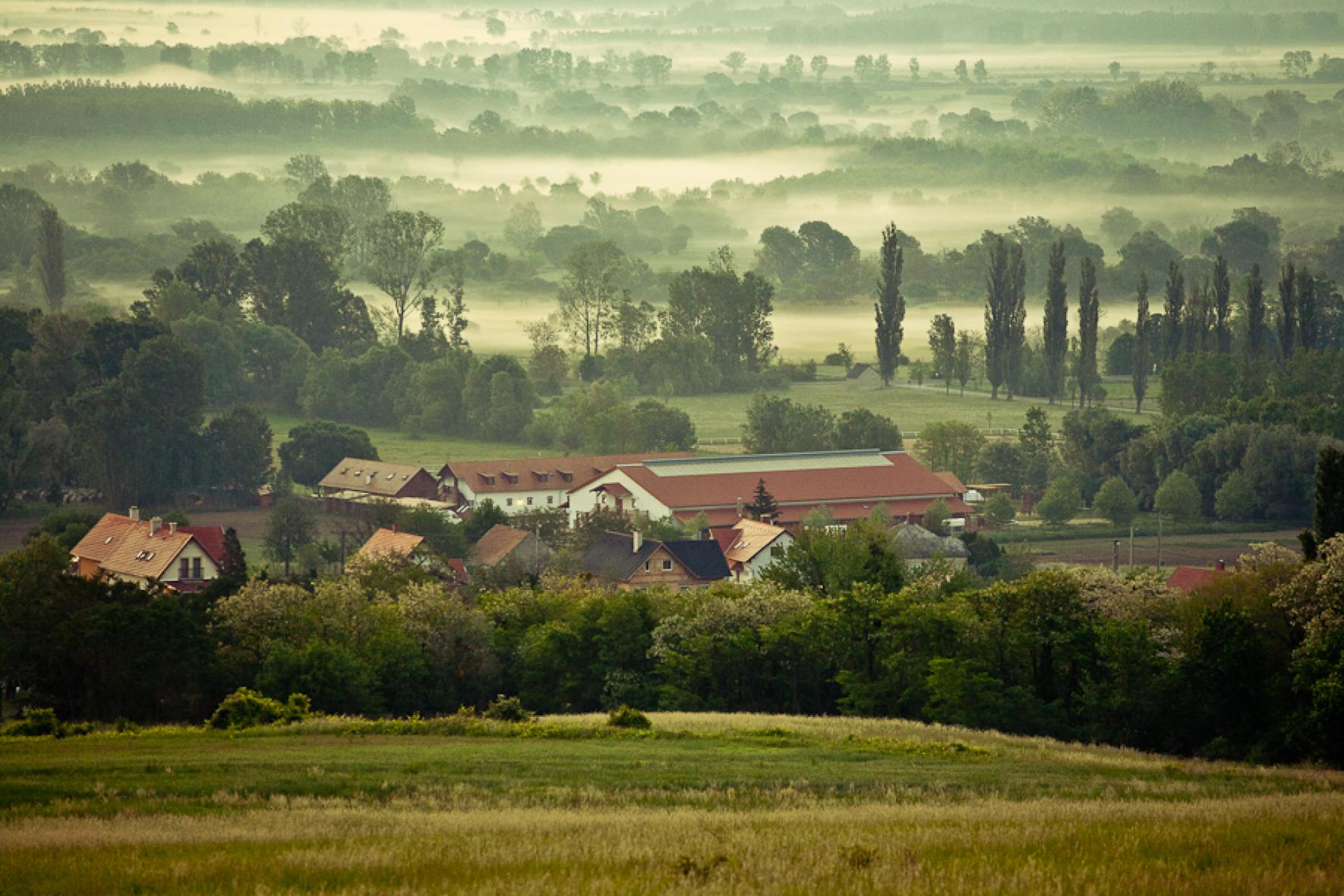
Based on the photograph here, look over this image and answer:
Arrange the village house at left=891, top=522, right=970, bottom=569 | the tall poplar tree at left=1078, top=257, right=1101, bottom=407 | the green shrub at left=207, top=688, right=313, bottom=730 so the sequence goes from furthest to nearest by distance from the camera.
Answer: the tall poplar tree at left=1078, top=257, right=1101, bottom=407
the village house at left=891, top=522, right=970, bottom=569
the green shrub at left=207, top=688, right=313, bottom=730

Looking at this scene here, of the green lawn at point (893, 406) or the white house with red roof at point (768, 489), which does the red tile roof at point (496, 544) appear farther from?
the green lawn at point (893, 406)

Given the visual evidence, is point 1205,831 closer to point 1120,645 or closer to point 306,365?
point 1120,645

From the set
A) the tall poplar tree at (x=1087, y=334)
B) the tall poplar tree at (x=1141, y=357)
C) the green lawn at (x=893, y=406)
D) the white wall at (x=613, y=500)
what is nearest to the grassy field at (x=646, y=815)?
A: the white wall at (x=613, y=500)

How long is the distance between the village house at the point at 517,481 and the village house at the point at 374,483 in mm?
1125

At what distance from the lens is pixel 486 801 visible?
25844 mm

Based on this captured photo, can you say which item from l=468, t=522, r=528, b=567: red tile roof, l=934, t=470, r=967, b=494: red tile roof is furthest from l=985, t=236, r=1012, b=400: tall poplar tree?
l=468, t=522, r=528, b=567: red tile roof

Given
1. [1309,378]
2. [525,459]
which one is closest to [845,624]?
[525,459]

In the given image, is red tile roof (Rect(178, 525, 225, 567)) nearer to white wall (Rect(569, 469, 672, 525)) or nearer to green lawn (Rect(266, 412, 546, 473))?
white wall (Rect(569, 469, 672, 525))

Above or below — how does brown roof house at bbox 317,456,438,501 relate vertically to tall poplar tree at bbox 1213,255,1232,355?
below

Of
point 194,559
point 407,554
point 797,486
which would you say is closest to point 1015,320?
point 797,486

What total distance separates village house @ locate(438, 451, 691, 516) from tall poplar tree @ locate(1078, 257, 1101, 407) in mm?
44014

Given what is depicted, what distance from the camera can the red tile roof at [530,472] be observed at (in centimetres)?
9462

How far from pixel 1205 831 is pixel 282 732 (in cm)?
2017

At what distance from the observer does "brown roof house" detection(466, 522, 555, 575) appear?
75.0 m
